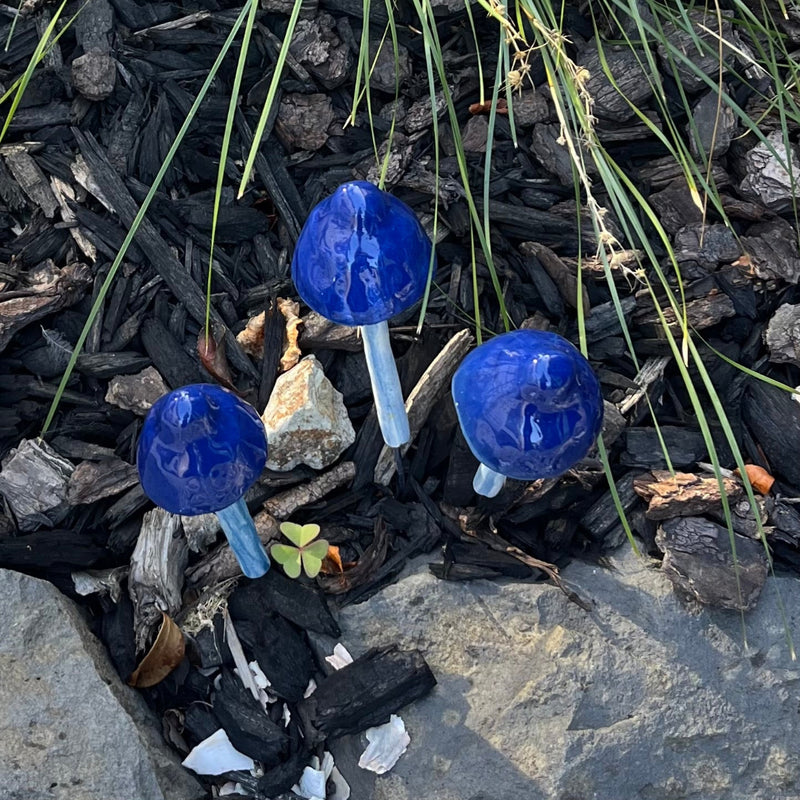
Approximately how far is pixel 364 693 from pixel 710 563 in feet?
2.47

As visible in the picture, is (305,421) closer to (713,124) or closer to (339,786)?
(339,786)

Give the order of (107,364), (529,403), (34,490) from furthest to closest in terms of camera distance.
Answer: (107,364)
(34,490)
(529,403)

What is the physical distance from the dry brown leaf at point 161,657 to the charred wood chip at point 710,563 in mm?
1012

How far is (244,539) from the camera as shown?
1970mm

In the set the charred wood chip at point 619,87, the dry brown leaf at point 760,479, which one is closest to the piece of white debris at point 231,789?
the dry brown leaf at point 760,479

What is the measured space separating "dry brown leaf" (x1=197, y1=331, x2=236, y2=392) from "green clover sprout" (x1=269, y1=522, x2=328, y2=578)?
16.0 inches

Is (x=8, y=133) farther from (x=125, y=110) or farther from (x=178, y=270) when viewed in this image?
(x=178, y=270)

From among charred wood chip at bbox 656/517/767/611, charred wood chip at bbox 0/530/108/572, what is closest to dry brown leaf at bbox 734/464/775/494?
charred wood chip at bbox 656/517/767/611

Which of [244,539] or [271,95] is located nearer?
[271,95]

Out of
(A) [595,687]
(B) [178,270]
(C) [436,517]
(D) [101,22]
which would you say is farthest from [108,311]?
(A) [595,687]

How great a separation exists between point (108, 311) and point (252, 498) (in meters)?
0.57

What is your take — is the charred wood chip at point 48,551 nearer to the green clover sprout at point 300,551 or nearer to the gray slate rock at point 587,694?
the green clover sprout at point 300,551

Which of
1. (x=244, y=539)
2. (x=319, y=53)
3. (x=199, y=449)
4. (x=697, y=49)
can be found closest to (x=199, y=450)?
(x=199, y=449)

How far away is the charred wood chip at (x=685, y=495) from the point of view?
212 centimetres
